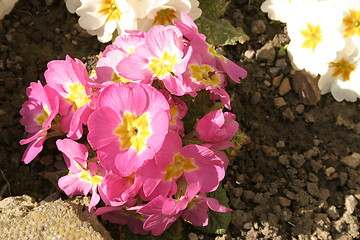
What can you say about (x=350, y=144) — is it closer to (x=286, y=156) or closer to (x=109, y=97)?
(x=286, y=156)

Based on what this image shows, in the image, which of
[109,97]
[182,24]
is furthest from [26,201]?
[182,24]

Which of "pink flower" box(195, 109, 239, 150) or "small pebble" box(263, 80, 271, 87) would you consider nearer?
"pink flower" box(195, 109, 239, 150)

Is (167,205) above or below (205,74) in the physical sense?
below

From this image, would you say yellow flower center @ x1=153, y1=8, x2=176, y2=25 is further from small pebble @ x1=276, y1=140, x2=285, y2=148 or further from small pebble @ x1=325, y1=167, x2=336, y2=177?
small pebble @ x1=325, y1=167, x2=336, y2=177

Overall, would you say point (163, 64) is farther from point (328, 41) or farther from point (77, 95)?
point (328, 41)

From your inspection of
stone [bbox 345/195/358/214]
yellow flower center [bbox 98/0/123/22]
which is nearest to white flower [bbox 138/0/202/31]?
yellow flower center [bbox 98/0/123/22]

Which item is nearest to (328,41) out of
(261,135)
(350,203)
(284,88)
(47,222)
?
(284,88)

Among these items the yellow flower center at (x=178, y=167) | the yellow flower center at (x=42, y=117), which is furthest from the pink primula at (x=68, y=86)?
the yellow flower center at (x=178, y=167)
